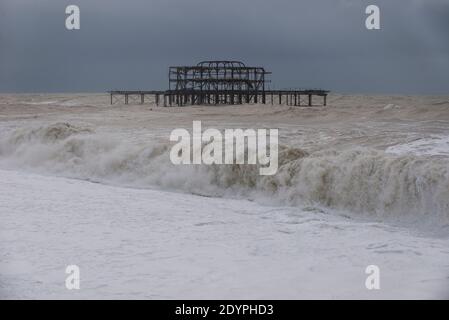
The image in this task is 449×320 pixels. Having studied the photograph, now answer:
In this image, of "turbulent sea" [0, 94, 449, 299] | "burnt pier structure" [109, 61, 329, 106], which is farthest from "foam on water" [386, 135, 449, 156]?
"burnt pier structure" [109, 61, 329, 106]

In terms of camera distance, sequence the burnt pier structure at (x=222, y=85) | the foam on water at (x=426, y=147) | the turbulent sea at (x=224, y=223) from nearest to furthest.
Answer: the turbulent sea at (x=224, y=223) → the foam on water at (x=426, y=147) → the burnt pier structure at (x=222, y=85)

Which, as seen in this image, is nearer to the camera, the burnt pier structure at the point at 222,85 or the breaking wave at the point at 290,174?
the breaking wave at the point at 290,174

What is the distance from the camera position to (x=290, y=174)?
11.1 m

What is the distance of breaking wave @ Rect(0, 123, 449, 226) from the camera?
9352 millimetres

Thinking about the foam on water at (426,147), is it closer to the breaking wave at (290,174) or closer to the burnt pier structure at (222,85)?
the breaking wave at (290,174)

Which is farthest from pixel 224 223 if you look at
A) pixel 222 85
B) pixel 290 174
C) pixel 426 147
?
pixel 222 85

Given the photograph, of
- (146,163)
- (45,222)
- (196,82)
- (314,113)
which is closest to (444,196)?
(45,222)

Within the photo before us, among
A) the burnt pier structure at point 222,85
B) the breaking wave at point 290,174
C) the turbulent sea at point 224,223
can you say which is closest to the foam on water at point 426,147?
the turbulent sea at point 224,223

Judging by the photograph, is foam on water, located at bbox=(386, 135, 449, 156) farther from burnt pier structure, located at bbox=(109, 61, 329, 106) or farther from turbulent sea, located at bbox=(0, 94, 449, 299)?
burnt pier structure, located at bbox=(109, 61, 329, 106)

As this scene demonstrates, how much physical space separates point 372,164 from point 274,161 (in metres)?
2.15

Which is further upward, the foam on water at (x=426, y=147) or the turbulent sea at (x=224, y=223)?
the foam on water at (x=426, y=147)

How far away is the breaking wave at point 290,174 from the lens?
9.35m

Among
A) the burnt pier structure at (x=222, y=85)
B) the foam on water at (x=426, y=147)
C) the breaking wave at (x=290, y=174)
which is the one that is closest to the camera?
the breaking wave at (x=290, y=174)

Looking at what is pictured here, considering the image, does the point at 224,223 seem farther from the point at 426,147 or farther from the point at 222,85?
the point at 222,85
